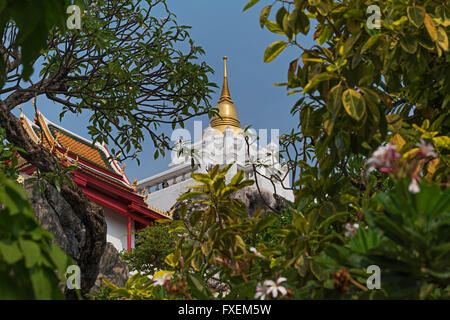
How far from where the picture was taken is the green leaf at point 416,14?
2.38m

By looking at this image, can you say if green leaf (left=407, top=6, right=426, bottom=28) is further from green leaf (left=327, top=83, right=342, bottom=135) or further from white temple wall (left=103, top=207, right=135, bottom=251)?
white temple wall (left=103, top=207, right=135, bottom=251)

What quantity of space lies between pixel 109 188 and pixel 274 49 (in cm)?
1365

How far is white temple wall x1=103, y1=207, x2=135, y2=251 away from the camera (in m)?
15.9

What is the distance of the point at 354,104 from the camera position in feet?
7.19

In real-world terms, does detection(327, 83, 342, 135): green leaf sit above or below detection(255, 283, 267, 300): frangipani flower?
above

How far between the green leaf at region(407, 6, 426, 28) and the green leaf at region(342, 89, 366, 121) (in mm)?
439

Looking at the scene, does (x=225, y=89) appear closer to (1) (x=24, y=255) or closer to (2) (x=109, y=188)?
(2) (x=109, y=188)

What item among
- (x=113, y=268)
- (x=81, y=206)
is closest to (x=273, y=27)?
(x=81, y=206)

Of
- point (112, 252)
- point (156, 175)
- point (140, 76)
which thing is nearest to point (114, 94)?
point (140, 76)

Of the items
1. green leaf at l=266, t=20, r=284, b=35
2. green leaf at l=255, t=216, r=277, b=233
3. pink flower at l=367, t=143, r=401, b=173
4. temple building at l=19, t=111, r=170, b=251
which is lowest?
pink flower at l=367, t=143, r=401, b=173

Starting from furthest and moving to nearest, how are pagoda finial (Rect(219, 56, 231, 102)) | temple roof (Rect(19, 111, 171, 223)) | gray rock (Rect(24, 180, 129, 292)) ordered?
pagoda finial (Rect(219, 56, 231, 102)) < temple roof (Rect(19, 111, 171, 223)) < gray rock (Rect(24, 180, 129, 292))

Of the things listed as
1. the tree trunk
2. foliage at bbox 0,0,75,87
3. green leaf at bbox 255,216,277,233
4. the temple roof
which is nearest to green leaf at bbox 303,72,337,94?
green leaf at bbox 255,216,277,233
